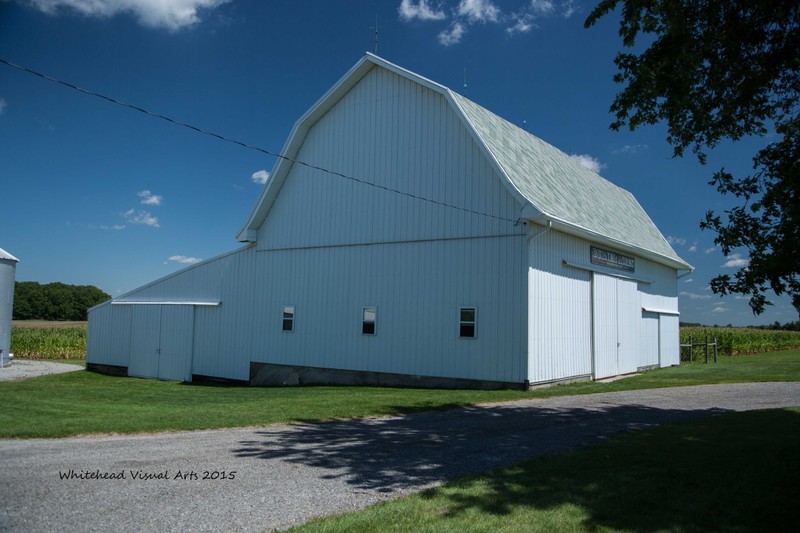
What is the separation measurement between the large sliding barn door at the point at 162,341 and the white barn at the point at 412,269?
6 centimetres

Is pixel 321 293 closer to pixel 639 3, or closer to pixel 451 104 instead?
pixel 451 104

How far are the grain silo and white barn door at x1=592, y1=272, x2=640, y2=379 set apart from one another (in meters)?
24.9

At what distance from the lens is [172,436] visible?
9289 mm

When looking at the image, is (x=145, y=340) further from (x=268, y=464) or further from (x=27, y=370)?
(x=268, y=464)

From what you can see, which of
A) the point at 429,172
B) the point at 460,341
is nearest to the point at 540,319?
the point at 460,341

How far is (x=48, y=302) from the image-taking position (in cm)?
8131

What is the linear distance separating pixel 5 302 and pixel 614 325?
26.0m

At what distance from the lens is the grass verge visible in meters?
5.15

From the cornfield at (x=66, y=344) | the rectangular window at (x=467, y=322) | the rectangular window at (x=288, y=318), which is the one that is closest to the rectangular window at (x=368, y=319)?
the rectangular window at (x=467, y=322)

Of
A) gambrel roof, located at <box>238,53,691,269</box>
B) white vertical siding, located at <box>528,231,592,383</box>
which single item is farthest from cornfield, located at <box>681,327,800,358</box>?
white vertical siding, located at <box>528,231,592,383</box>

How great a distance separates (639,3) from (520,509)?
8114mm

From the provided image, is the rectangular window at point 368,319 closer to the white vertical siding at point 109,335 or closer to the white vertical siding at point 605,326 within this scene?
the white vertical siding at point 605,326

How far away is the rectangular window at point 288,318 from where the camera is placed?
66.9ft

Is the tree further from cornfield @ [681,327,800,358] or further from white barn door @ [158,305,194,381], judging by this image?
Result: cornfield @ [681,327,800,358]
